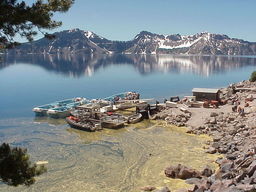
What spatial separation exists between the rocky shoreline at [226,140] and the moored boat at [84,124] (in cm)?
844

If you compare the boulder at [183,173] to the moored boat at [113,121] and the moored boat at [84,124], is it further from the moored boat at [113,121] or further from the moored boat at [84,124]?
the moored boat at [113,121]

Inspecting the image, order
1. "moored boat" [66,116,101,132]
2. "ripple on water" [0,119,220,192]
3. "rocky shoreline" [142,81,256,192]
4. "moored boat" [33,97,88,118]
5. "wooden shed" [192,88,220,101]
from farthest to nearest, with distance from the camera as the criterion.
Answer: "wooden shed" [192,88,220,101] < "moored boat" [33,97,88,118] < "moored boat" [66,116,101,132] < "ripple on water" [0,119,220,192] < "rocky shoreline" [142,81,256,192]

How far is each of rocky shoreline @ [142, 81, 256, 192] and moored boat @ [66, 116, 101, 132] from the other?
27.7ft

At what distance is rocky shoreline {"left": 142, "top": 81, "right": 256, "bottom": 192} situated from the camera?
16594mm

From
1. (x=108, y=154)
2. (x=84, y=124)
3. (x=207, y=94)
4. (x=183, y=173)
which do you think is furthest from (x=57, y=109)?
Result: (x=183, y=173)

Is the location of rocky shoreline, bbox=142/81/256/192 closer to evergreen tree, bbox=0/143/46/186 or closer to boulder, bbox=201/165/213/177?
boulder, bbox=201/165/213/177

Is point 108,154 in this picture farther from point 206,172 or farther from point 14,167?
point 14,167

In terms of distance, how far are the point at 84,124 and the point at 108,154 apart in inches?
413

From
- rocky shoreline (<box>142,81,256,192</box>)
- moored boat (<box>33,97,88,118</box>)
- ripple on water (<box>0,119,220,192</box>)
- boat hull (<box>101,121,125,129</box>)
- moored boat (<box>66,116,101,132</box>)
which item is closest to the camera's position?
rocky shoreline (<box>142,81,256,192</box>)

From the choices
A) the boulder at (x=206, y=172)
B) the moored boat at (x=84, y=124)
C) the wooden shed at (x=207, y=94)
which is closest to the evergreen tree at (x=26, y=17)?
the boulder at (x=206, y=172)

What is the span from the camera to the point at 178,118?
129 ft

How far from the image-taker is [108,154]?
27.7 metres

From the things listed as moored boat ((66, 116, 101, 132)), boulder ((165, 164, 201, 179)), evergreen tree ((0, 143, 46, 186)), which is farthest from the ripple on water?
evergreen tree ((0, 143, 46, 186))

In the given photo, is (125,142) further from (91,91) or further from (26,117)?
Result: (91,91)
